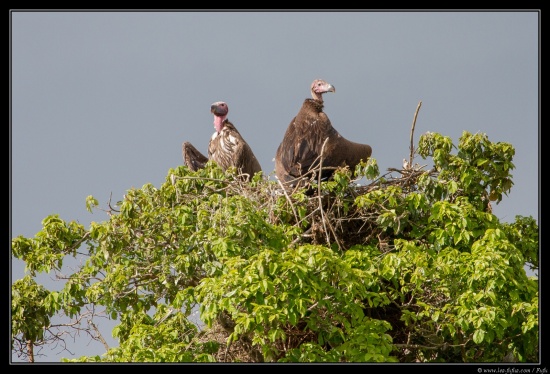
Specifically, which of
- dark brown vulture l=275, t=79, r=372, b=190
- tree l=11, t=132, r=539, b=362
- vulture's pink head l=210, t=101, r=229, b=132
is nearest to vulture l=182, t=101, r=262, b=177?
vulture's pink head l=210, t=101, r=229, b=132

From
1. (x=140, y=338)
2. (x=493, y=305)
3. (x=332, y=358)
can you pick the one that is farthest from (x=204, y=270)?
(x=493, y=305)

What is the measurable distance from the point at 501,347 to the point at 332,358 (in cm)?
214

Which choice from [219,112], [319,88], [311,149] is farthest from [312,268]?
[219,112]

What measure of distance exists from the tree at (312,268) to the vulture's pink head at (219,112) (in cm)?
406

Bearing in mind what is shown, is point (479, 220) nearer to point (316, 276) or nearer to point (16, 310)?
point (316, 276)

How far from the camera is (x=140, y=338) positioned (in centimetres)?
1371

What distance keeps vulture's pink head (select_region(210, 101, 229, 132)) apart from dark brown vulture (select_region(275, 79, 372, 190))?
257cm

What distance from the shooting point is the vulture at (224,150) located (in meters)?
18.9

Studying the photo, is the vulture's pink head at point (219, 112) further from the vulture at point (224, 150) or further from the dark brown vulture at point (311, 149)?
the dark brown vulture at point (311, 149)

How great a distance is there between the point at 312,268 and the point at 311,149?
177 inches

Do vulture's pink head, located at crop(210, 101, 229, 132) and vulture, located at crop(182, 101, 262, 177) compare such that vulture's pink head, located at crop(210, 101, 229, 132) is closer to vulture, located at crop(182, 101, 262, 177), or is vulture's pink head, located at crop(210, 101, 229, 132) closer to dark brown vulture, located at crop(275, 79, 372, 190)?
vulture, located at crop(182, 101, 262, 177)

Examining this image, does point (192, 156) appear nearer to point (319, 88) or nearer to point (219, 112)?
point (219, 112)

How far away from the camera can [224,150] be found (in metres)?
19.2

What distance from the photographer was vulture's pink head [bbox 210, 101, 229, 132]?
792 inches
